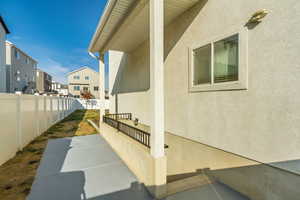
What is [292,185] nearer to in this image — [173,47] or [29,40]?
[173,47]

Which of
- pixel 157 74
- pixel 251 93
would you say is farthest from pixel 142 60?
pixel 251 93

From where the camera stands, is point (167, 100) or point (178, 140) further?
point (167, 100)

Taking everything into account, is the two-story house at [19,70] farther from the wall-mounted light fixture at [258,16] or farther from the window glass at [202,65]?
the wall-mounted light fixture at [258,16]

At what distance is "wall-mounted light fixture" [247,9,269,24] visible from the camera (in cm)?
222

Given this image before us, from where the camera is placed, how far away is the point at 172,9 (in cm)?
371

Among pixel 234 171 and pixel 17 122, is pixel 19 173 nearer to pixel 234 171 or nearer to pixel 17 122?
pixel 17 122

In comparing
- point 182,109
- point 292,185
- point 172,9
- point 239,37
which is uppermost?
point 172,9

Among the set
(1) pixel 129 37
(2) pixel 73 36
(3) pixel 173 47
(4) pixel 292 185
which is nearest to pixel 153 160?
(4) pixel 292 185

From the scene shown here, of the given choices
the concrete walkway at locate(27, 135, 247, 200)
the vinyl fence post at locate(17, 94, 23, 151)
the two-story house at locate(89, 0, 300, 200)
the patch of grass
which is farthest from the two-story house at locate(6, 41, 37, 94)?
the two-story house at locate(89, 0, 300, 200)

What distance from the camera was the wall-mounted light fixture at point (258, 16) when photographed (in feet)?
7.29

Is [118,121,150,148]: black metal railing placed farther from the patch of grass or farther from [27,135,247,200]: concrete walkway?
the patch of grass

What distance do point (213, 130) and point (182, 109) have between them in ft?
3.37

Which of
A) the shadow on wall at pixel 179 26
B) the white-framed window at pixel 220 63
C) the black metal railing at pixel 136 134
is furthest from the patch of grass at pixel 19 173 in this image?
the shadow on wall at pixel 179 26

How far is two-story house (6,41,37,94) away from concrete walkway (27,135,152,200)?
18910 millimetres
